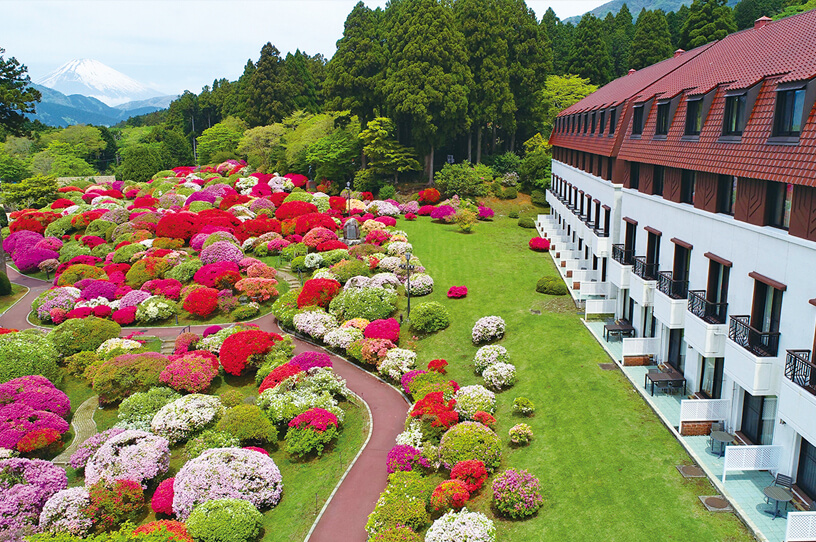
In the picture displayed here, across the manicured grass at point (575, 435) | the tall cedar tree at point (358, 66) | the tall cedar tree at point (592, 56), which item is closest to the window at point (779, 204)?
the manicured grass at point (575, 435)

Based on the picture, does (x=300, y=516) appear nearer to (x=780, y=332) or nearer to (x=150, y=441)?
(x=150, y=441)

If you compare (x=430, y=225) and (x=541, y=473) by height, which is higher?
(x=430, y=225)

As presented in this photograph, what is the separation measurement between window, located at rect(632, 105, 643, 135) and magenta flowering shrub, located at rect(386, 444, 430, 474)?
18207 mm

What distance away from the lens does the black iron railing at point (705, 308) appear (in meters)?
18.3

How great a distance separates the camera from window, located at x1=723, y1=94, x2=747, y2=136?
58.2 feet

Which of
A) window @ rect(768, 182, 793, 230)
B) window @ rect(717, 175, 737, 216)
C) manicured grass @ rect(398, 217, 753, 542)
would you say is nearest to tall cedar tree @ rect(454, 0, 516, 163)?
manicured grass @ rect(398, 217, 753, 542)

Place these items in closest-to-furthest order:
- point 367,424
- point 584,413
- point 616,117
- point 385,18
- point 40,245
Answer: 1. point 584,413
2. point 367,424
3. point 616,117
4. point 40,245
5. point 385,18

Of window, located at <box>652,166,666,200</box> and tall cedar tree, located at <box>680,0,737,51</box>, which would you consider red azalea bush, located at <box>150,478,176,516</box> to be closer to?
window, located at <box>652,166,666,200</box>

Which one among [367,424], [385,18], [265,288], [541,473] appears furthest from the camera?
[385,18]

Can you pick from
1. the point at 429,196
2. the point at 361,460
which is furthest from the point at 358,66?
the point at 361,460

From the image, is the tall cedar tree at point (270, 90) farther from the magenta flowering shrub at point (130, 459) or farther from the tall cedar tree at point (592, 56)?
the magenta flowering shrub at point (130, 459)

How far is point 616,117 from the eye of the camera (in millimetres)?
30703

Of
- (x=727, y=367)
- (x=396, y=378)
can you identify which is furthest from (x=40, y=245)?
(x=727, y=367)

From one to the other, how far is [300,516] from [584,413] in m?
10.6
